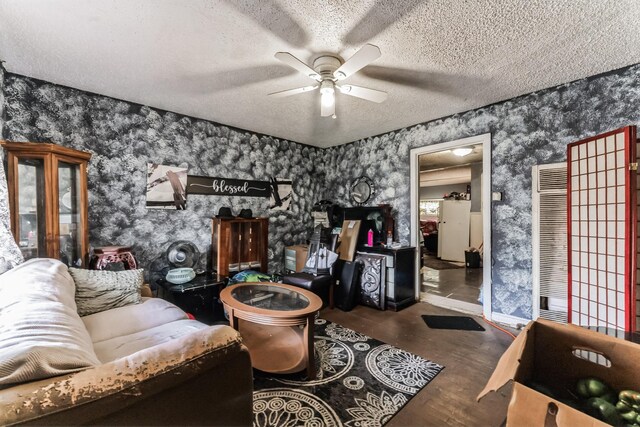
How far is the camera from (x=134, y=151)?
10.5ft

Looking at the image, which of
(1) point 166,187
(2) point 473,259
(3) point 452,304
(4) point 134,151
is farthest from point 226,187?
(2) point 473,259

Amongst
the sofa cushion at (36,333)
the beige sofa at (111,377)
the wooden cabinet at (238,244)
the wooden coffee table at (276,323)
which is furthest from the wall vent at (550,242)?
the sofa cushion at (36,333)

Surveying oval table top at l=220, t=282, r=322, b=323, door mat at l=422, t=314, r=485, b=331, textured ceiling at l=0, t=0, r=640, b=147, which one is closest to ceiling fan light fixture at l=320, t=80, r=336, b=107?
textured ceiling at l=0, t=0, r=640, b=147

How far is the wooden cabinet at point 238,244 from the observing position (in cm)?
358

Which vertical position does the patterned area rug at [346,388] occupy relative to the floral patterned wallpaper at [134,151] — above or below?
below

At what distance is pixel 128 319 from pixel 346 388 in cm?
168

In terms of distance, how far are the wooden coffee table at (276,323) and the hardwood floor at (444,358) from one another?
79 centimetres

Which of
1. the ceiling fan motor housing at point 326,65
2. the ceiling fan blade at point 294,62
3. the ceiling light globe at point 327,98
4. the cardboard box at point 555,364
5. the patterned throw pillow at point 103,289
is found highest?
the ceiling fan motor housing at point 326,65

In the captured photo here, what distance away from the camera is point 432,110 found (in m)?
3.42

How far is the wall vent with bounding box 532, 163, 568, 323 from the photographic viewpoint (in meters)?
2.82

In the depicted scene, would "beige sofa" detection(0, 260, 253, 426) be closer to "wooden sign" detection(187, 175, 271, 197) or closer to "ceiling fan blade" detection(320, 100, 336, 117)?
"ceiling fan blade" detection(320, 100, 336, 117)

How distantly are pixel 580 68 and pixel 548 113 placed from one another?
19.5 inches

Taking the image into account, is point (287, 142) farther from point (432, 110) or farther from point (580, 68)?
point (580, 68)

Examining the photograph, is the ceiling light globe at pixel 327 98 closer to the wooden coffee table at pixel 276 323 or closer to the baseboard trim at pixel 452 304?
the wooden coffee table at pixel 276 323
